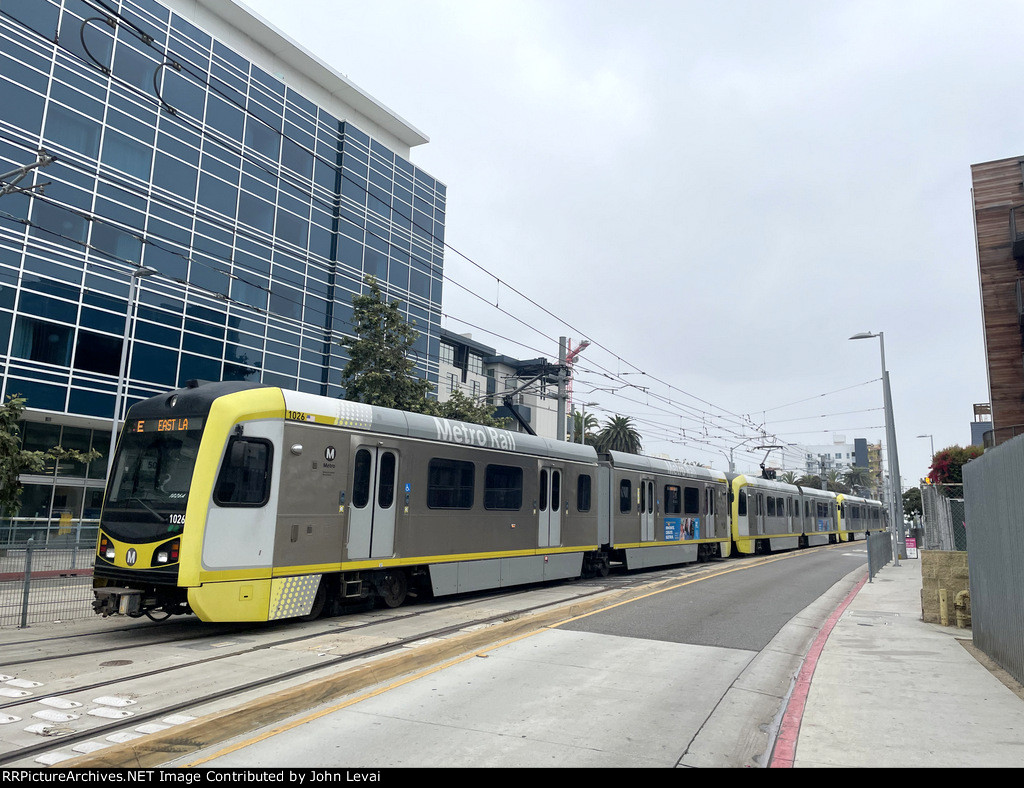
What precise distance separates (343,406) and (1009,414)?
56.3 feet

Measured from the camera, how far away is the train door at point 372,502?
11.3 meters

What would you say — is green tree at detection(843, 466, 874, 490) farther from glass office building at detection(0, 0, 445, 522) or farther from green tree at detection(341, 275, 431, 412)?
green tree at detection(341, 275, 431, 412)

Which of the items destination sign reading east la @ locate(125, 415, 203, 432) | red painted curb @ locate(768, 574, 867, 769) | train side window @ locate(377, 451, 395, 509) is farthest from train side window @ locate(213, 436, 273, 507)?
red painted curb @ locate(768, 574, 867, 769)

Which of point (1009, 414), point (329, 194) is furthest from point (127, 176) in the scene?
point (1009, 414)

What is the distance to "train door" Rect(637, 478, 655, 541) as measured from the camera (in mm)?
20344

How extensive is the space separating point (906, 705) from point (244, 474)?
26.2 feet

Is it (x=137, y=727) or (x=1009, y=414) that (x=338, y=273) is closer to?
(x=1009, y=414)

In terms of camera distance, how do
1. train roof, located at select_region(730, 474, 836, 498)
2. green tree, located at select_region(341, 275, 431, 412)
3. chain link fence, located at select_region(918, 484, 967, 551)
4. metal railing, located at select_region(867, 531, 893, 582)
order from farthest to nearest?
train roof, located at select_region(730, 474, 836, 498) < green tree, located at select_region(341, 275, 431, 412) < metal railing, located at select_region(867, 531, 893, 582) < chain link fence, located at select_region(918, 484, 967, 551)

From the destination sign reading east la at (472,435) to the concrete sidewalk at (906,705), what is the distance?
6.78 meters

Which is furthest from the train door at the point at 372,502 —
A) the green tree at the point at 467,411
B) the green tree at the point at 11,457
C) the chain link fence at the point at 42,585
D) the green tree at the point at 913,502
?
the green tree at the point at 913,502

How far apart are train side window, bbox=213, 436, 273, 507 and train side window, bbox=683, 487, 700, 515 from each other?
16.0 meters

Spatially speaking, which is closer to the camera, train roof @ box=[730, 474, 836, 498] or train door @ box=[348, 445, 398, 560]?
train door @ box=[348, 445, 398, 560]

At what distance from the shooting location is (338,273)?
4000cm

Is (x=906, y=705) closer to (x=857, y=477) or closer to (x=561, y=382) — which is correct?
(x=561, y=382)
